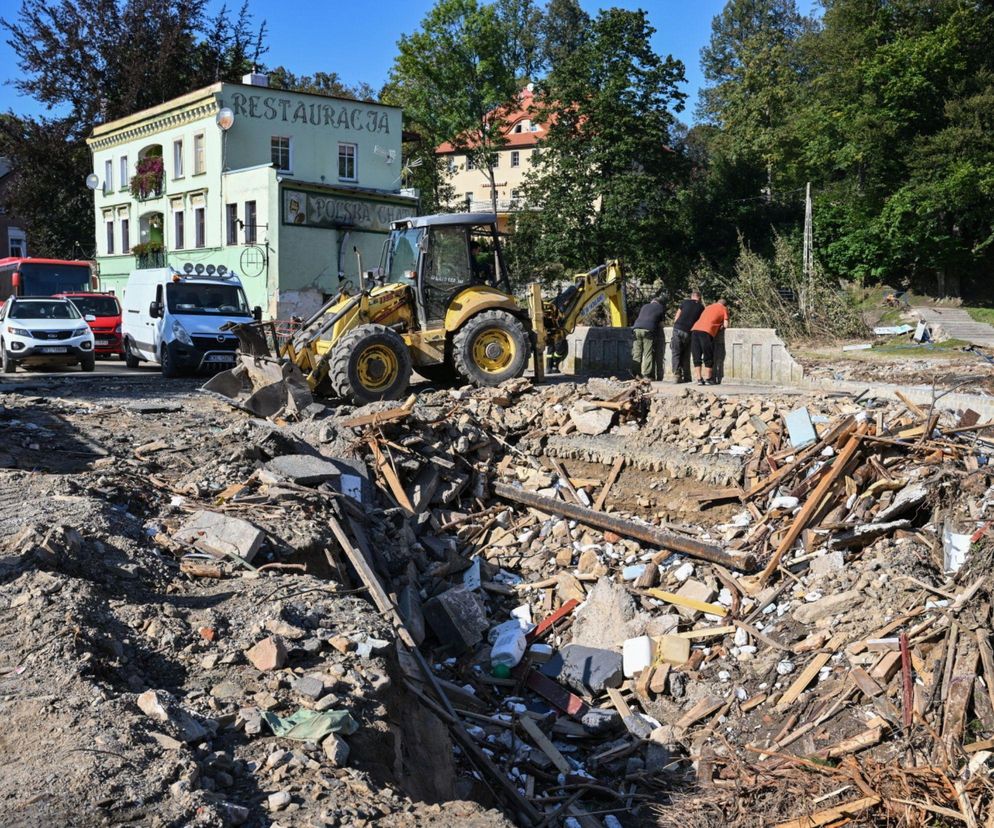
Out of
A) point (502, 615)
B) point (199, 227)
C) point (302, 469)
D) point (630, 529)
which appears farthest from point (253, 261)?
point (502, 615)

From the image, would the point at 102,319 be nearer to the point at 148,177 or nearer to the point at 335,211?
the point at 335,211

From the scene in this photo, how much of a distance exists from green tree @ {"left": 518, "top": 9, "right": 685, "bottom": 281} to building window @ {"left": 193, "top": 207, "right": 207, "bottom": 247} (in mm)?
11496

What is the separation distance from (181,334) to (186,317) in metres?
0.43

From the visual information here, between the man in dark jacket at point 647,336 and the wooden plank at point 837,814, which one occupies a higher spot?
the man in dark jacket at point 647,336

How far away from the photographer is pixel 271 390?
43.3 ft

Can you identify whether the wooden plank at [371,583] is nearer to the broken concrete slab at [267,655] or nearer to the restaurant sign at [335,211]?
the broken concrete slab at [267,655]

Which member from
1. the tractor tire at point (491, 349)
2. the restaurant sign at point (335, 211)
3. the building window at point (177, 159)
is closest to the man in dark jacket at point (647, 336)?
the tractor tire at point (491, 349)

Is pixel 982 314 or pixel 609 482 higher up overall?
pixel 982 314

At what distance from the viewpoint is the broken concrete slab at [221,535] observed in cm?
738

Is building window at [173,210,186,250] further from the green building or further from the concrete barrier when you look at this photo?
the concrete barrier

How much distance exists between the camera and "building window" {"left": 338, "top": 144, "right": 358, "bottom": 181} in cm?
3409

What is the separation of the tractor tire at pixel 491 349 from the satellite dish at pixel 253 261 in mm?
16824

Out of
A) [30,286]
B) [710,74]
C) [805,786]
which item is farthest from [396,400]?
[710,74]

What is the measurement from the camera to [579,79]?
33.7m
